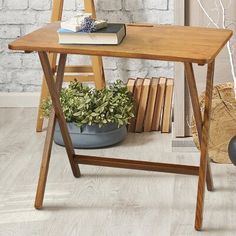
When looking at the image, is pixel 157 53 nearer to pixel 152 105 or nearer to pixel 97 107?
pixel 97 107

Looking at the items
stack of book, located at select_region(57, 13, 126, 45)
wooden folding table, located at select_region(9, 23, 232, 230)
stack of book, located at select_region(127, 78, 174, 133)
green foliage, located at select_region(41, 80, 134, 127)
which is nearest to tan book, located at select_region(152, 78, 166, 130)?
stack of book, located at select_region(127, 78, 174, 133)

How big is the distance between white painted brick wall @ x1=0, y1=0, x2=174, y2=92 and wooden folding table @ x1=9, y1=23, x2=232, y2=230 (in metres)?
1.01

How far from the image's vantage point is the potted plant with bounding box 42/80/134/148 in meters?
3.21

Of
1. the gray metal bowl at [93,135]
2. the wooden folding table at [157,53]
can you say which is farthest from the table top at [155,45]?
the gray metal bowl at [93,135]

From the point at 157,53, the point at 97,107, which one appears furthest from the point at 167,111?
→ the point at 157,53

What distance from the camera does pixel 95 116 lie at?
10.5 ft

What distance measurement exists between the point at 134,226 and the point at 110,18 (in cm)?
154

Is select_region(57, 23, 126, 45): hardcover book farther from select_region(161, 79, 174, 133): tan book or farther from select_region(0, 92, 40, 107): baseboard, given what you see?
select_region(0, 92, 40, 107): baseboard

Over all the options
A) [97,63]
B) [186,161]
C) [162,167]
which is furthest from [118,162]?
[97,63]

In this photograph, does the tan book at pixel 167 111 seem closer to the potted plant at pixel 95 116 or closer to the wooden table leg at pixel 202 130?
the potted plant at pixel 95 116

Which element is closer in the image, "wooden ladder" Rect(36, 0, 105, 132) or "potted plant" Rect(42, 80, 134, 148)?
"potted plant" Rect(42, 80, 134, 148)

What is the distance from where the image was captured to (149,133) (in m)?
3.47

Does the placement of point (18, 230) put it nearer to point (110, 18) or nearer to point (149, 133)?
point (149, 133)

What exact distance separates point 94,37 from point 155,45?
0.22 metres
